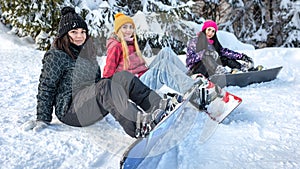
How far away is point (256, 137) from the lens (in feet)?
7.84

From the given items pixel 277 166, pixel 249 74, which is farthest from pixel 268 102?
pixel 277 166

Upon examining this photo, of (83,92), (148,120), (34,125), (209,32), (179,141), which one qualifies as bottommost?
Answer: (179,141)

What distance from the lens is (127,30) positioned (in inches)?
123

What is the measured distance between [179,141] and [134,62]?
4.06ft

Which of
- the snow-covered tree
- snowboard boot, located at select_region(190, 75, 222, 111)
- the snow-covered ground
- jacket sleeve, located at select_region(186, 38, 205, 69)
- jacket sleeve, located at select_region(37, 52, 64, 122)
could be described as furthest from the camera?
the snow-covered tree

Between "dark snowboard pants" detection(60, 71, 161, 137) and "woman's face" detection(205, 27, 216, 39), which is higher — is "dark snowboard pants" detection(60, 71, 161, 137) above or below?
below

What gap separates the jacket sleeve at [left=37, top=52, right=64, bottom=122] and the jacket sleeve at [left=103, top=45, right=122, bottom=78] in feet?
2.40

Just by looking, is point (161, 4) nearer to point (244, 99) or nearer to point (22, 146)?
point (244, 99)

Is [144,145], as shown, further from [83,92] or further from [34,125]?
[34,125]

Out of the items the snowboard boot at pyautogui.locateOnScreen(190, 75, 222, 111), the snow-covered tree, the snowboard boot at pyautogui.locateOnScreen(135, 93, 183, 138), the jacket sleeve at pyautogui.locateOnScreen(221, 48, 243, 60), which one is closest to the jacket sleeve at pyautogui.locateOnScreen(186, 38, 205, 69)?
the jacket sleeve at pyautogui.locateOnScreen(221, 48, 243, 60)

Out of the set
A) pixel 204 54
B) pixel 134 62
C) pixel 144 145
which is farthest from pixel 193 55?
pixel 144 145

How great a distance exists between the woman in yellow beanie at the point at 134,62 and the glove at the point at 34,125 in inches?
32.9

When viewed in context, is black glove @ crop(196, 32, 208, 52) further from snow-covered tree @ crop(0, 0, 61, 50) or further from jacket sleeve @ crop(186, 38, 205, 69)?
snow-covered tree @ crop(0, 0, 61, 50)

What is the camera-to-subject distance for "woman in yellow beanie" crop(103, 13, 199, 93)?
303 centimetres
